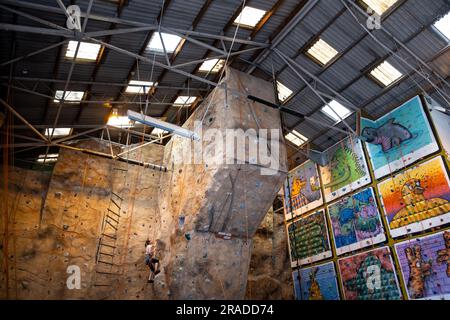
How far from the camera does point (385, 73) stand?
1149 cm

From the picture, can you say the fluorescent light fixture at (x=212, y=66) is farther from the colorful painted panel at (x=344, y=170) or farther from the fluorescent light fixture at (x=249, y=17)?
the colorful painted panel at (x=344, y=170)

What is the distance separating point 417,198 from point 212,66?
885cm

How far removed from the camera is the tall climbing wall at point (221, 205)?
1109 centimetres

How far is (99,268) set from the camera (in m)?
12.8

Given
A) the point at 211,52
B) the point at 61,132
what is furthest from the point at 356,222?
the point at 61,132

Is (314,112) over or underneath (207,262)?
over

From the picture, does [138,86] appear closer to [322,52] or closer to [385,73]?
[322,52]

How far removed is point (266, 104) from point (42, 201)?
10015 mm

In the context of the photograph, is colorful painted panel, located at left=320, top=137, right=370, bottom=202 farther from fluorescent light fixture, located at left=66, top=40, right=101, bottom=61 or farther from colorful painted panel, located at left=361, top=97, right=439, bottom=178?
fluorescent light fixture, located at left=66, top=40, right=101, bottom=61

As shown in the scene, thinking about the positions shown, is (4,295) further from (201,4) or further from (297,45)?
(297,45)

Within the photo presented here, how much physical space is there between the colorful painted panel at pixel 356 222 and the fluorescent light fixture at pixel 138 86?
30.4 feet
